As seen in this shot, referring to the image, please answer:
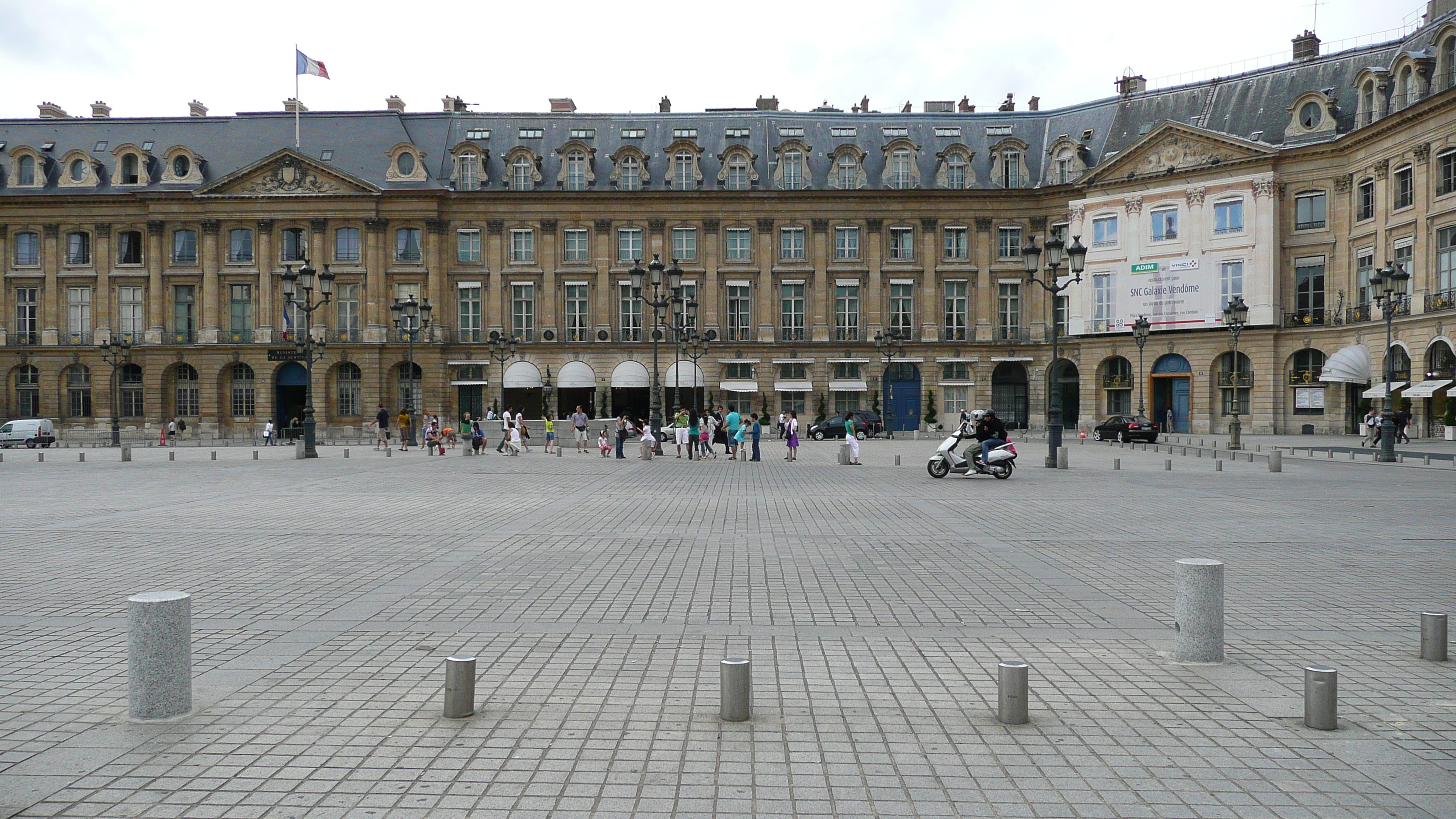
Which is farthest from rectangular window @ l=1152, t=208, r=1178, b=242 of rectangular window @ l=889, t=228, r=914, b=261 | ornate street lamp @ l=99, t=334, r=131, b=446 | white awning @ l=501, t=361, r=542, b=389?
ornate street lamp @ l=99, t=334, r=131, b=446

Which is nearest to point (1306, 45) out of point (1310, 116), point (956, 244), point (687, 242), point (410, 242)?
point (1310, 116)

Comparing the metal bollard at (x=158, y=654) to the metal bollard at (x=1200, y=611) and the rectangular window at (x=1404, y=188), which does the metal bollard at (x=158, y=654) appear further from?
the rectangular window at (x=1404, y=188)

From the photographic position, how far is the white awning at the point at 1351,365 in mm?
47844

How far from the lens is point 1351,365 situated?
48.1 metres

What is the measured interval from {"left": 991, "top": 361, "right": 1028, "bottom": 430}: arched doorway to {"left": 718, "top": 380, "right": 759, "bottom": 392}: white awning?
14581 millimetres

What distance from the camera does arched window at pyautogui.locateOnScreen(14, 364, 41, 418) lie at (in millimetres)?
61156

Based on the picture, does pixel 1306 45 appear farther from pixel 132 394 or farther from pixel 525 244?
pixel 132 394

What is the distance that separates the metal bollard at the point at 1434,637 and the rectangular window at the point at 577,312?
55.7 meters

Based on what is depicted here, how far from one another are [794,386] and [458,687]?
2164 inches

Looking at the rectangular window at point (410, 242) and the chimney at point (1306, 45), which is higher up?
the chimney at point (1306, 45)

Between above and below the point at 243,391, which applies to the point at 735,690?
below

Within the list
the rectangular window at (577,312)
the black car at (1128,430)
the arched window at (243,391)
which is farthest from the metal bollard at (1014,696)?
the arched window at (243,391)

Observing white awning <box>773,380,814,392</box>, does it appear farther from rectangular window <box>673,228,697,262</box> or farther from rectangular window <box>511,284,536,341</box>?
rectangular window <box>511,284,536,341</box>

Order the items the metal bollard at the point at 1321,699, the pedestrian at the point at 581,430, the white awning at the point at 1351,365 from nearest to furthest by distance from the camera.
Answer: the metal bollard at the point at 1321,699 → the pedestrian at the point at 581,430 → the white awning at the point at 1351,365
